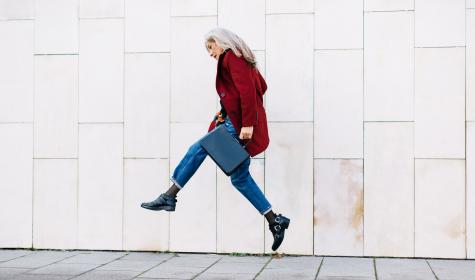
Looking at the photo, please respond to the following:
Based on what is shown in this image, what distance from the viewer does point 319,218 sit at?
7.11 meters

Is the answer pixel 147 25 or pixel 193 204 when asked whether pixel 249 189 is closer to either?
pixel 193 204

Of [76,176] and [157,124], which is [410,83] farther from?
[76,176]

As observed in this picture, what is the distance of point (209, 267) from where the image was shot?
639 centimetres

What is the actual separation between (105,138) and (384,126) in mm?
2883

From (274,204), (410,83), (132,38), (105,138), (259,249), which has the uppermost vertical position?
(132,38)

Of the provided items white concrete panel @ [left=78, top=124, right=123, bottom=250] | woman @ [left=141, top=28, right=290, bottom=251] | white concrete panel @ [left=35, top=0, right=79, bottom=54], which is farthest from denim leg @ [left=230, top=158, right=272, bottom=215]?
white concrete panel @ [left=35, top=0, right=79, bottom=54]

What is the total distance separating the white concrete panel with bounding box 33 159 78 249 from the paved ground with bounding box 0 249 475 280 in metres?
0.17

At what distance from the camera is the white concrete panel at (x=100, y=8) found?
7445mm

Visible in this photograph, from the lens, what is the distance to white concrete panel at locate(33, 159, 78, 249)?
748 cm

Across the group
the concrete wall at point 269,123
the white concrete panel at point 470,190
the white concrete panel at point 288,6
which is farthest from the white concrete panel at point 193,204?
the white concrete panel at point 470,190

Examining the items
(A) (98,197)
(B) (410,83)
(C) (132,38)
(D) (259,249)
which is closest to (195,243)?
(D) (259,249)

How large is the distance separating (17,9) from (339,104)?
3582 mm

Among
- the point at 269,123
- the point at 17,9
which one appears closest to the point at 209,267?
the point at 269,123

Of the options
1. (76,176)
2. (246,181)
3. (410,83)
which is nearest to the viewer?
(246,181)
